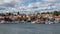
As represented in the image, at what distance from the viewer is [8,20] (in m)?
65.6

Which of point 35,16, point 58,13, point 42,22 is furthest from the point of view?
point 58,13

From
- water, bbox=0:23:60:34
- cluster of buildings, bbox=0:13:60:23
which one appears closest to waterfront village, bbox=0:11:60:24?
cluster of buildings, bbox=0:13:60:23

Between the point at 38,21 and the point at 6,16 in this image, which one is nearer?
the point at 38,21

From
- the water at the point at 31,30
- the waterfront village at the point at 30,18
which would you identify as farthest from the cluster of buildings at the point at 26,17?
the water at the point at 31,30

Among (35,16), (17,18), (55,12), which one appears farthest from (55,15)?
(17,18)

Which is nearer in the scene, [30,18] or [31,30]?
[31,30]

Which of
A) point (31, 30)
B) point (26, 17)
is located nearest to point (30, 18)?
point (26, 17)

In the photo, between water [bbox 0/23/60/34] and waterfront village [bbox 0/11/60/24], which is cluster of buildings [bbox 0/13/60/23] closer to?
waterfront village [bbox 0/11/60/24]

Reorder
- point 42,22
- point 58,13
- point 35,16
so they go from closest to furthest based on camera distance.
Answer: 1. point 42,22
2. point 35,16
3. point 58,13

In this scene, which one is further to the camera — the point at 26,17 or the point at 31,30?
the point at 26,17

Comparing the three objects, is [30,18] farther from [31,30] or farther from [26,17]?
[31,30]

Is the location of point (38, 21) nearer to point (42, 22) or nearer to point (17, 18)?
point (42, 22)

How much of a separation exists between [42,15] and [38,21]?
283 inches

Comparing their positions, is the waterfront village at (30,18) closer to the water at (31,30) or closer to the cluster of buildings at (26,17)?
the cluster of buildings at (26,17)
